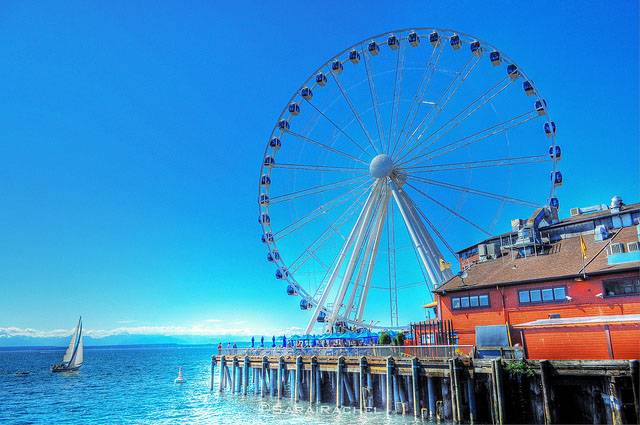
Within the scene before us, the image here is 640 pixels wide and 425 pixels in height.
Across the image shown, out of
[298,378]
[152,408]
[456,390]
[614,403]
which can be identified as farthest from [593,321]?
[152,408]

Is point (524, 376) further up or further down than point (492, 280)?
further down

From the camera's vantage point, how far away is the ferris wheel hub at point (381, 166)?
133 ft

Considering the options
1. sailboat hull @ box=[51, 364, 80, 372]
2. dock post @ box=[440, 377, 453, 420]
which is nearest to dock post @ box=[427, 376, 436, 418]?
dock post @ box=[440, 377, 453, 420]

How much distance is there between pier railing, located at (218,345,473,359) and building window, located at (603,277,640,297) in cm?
772

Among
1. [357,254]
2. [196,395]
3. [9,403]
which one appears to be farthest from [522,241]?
[9,403]

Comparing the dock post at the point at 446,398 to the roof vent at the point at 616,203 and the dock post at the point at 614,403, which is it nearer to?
the dock post at the point at 614,403

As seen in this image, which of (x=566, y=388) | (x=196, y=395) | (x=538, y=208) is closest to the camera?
(x=566, y=388)

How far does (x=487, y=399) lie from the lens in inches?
950

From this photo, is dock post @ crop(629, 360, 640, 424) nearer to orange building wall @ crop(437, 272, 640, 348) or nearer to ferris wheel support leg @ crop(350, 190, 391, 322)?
orange building wall @ crop(437, 272, 640, 348)

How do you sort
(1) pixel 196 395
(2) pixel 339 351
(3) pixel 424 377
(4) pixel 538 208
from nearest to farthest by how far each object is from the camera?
(3) pixel 424 377 → (2) pixel 339 351 → (4) pixel 538 208 → (1) pixel 196 395

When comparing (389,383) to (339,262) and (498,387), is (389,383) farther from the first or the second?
(339,262)

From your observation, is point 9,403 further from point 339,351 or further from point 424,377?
point 424,377

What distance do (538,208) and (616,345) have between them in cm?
1707

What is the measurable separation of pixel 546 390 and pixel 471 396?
3681 mm
